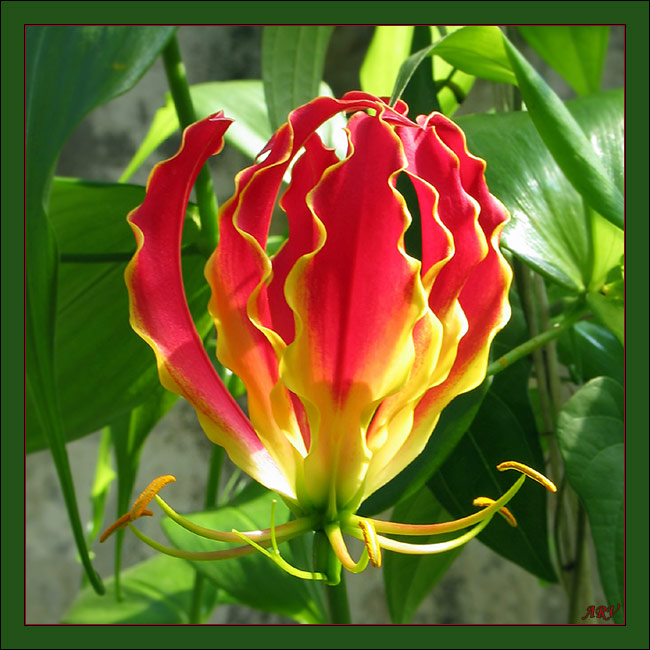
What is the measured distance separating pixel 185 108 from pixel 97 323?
0.68 ft

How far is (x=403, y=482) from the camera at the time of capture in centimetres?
51

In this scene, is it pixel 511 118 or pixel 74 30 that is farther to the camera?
pixel 511 118

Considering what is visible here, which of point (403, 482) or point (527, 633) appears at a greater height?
point (403, 482)

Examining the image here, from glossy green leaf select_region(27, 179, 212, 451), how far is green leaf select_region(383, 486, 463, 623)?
26 centimetres

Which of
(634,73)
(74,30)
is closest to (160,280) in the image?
(74,30)

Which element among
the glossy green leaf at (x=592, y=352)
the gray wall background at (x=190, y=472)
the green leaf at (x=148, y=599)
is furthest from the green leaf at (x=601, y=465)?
the gray wall background at (x=190, y=472)

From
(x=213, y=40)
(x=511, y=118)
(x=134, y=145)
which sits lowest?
(x=511, y=118)

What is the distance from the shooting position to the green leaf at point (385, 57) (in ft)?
2.76

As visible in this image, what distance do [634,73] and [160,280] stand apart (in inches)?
16.7

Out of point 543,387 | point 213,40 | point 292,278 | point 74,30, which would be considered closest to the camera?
point 292,278

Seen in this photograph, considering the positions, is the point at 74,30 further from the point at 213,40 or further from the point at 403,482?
the point at 213,40

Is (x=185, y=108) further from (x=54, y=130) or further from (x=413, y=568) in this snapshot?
(x=413, y=568)

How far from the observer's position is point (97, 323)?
68 cm

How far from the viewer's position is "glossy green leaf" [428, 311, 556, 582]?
2.05 ft
